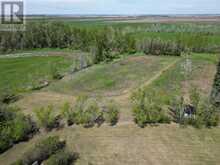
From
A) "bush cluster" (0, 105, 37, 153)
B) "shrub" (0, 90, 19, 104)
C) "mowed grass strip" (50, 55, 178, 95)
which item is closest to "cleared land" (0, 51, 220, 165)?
"mowed grass strip" (50, 55, 178, 95)

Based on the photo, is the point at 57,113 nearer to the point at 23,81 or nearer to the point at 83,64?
the point at 23,81

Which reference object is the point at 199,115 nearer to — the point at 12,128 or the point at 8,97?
the point at 12,128

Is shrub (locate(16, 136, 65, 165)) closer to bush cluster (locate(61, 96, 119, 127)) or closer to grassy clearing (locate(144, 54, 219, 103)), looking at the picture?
bush cluster (locate(61, 96, 119, 127))

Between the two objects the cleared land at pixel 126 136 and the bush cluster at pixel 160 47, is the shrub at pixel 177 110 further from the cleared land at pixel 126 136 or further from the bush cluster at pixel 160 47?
the bush cluster at pixel 160 47

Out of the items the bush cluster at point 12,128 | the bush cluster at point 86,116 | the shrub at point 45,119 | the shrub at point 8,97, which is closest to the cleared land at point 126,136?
the bush cluster at point 12,128

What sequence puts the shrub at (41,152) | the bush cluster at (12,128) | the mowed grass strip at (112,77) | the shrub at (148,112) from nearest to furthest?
1. the shrub at (41,152)
2. the bush cluster at (12,128)
3. the shrub at (148,112)
4. the mowed grass strip at (112,77)
